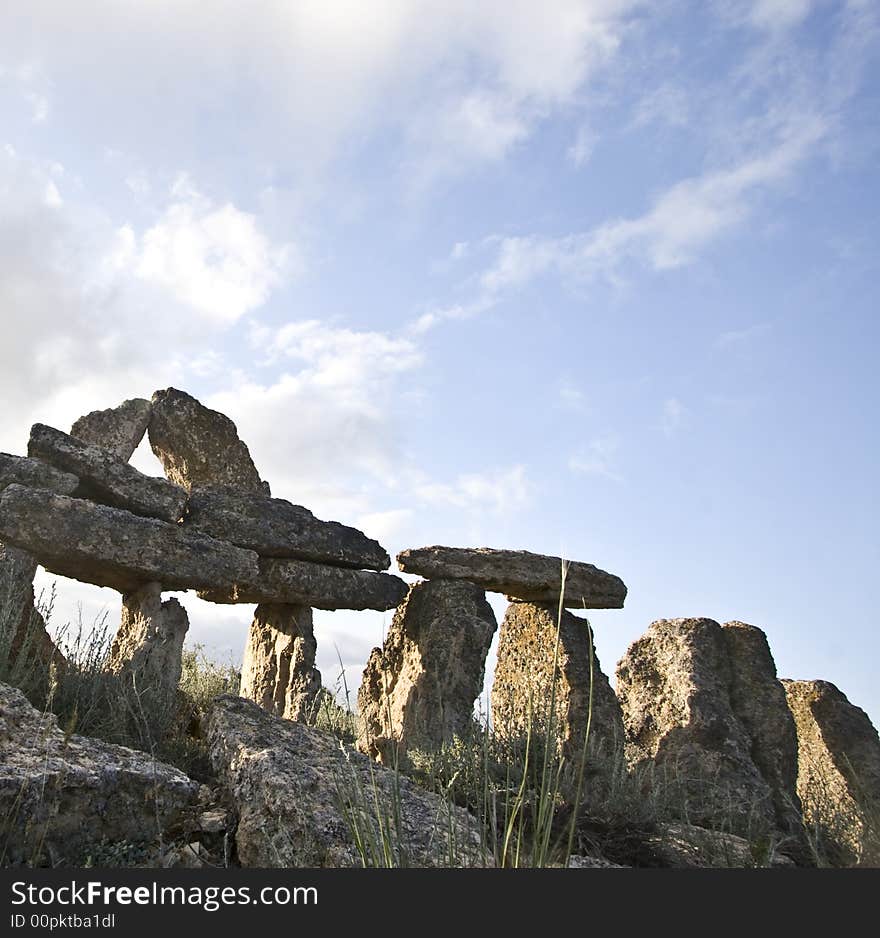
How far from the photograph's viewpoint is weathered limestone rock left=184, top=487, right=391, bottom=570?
10406 mm

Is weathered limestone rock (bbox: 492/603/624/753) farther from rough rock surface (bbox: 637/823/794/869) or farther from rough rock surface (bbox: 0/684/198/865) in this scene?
rough rock surface (bbox: 0/684/198/865)

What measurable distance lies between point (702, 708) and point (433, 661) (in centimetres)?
302

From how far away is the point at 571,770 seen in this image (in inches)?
347

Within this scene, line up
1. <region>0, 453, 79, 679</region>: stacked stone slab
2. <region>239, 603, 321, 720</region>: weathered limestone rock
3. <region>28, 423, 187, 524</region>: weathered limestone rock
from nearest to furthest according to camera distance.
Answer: <region>0, 453, 79, 679</region>: stacked stone slab
<region>28, 423, 187, 524</region>: weathered limestone rock
<region>239, 603, 321, 720</region>: weathered limestone rock

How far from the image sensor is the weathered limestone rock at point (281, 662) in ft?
34.9

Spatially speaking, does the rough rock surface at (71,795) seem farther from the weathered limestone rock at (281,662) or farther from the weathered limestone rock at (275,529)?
the weathered limestone rock at (281,662)

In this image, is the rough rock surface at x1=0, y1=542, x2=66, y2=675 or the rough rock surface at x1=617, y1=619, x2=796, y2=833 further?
the rough rock surface at x1=617, y1=619, x2=796, y2=833

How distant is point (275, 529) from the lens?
10.7 m

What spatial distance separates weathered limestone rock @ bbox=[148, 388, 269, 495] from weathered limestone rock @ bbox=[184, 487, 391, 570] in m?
0.49

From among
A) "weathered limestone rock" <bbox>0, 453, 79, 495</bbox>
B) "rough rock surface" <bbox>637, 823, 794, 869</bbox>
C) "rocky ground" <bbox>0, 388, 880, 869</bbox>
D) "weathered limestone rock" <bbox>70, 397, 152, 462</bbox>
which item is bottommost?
"rough rock surface" <bbox>637, 823, 794, 869</bbox>

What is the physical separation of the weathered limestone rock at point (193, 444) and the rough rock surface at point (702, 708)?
4.97m

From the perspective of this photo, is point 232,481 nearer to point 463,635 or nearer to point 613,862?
point 463,635

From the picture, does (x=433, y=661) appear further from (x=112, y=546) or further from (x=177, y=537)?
(x=112, y=546)

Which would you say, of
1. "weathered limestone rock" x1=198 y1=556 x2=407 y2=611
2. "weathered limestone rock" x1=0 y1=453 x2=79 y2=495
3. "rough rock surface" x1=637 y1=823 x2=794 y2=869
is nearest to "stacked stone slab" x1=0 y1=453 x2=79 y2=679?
"weathered limestone rock" x1=0 y1=453 x2=79 y2=495
